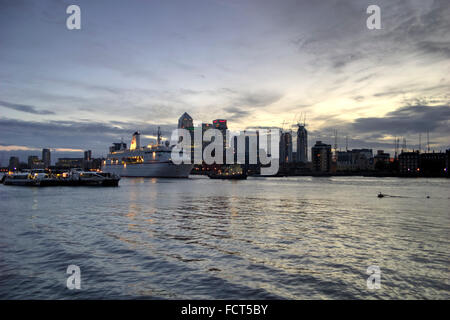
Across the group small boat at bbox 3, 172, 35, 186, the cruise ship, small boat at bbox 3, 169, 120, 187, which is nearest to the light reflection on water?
small boat at bbox 3, 169, 120, 187

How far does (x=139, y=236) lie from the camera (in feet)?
67.7

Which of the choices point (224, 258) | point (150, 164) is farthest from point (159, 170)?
point (224, 258)

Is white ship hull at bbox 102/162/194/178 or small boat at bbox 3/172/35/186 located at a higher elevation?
white ship hull at bbox 102/162/194/178

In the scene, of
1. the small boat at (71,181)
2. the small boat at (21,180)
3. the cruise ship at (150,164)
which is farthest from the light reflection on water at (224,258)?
the cruise ship at (150,164)

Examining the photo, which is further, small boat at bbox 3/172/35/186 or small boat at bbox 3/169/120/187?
small boat at bbox 3/172/35/186

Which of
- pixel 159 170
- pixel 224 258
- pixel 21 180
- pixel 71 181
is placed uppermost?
pixel 159 170

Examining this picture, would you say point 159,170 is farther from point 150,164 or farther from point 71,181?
point 71,181

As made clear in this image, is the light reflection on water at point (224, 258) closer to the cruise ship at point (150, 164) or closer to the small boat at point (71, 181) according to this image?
the small boat at point (71, 181)

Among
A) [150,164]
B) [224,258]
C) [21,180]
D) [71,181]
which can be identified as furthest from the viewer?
[150,164]

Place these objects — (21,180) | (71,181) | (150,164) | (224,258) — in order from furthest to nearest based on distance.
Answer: (150,164), (21,180), (71,181), (224,258)

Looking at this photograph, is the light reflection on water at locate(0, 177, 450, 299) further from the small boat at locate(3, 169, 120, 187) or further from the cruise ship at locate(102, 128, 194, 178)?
the cruise ship at locate(102, 128, 194, 178)
